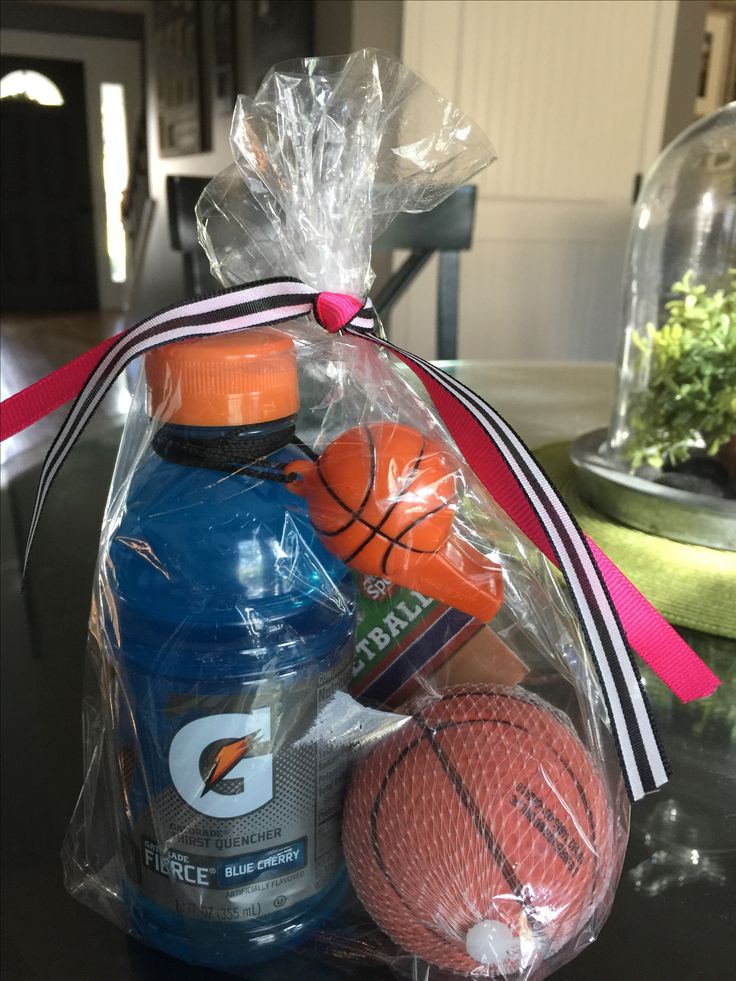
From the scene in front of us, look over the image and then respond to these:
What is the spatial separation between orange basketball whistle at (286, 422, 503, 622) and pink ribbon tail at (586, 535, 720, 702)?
9cm

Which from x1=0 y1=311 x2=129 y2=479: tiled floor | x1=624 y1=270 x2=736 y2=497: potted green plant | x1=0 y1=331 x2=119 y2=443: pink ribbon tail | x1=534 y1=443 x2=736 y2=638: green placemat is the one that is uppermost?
x1=0 y1=331 x2=119 y2=443: pink ribbon tail

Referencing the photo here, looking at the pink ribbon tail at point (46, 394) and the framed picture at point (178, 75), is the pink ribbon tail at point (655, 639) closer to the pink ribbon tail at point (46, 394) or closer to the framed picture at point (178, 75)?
the pink ribbon tail at point (46, 394)

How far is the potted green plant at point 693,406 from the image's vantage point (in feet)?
2.29

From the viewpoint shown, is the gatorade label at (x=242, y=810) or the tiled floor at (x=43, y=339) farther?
the tiled floor at (x=43, y=339)

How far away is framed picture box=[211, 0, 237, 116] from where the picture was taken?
3.55m

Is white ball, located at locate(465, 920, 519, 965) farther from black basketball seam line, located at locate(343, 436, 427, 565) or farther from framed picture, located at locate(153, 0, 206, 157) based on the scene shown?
framed picture, located at locate(153, 0, 206, 157)

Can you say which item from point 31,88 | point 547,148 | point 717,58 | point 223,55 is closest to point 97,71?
point 31,88

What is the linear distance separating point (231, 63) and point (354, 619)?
380 centimetres

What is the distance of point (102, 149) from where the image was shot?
7.11 m

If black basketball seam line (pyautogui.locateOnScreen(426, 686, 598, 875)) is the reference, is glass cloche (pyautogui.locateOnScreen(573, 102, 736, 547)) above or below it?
above

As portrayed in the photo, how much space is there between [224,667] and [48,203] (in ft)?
25.2

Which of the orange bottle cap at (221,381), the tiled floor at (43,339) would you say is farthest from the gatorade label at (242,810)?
the tiled floor at (43,339)

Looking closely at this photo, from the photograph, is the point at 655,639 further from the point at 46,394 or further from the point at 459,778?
the point at 46,394

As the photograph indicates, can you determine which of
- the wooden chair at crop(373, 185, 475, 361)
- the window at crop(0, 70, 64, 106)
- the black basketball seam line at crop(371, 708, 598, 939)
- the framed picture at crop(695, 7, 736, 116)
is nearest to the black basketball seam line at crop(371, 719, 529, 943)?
the black basketball seam line at crop(371, 708, 598, 939)
